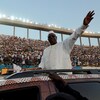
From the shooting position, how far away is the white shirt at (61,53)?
485cm

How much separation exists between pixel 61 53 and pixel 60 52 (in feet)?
0.08

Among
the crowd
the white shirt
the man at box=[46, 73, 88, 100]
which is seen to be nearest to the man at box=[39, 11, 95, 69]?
the white shirt

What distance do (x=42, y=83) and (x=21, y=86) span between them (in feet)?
0.59

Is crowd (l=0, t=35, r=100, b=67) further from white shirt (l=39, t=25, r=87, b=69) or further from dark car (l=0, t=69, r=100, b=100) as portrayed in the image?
dark car (l=0, t=69, r=100, b=100)

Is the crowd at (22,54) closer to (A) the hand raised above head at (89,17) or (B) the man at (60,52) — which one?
(B) the man at (60,52)

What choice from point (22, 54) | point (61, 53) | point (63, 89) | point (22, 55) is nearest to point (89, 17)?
point (61, 53)

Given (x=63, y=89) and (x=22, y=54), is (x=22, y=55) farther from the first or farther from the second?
(x=63, y=89)

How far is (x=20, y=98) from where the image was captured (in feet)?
8.18

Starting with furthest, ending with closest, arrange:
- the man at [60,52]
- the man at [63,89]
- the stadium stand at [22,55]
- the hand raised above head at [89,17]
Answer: the stadium stand at [22,55] → the man at [60,52] → the hand raised above head at [89,17] → the man at [63,89]

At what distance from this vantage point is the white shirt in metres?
4.85

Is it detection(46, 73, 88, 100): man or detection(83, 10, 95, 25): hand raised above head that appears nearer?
detection(46, 73, 88, 100): man

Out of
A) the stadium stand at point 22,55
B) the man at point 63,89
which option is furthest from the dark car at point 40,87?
the stadium stand at point 22,55

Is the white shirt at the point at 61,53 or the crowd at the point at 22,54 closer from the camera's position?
the white shirt at the point at 61,53

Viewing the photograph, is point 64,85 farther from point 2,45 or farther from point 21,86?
point 2,45
